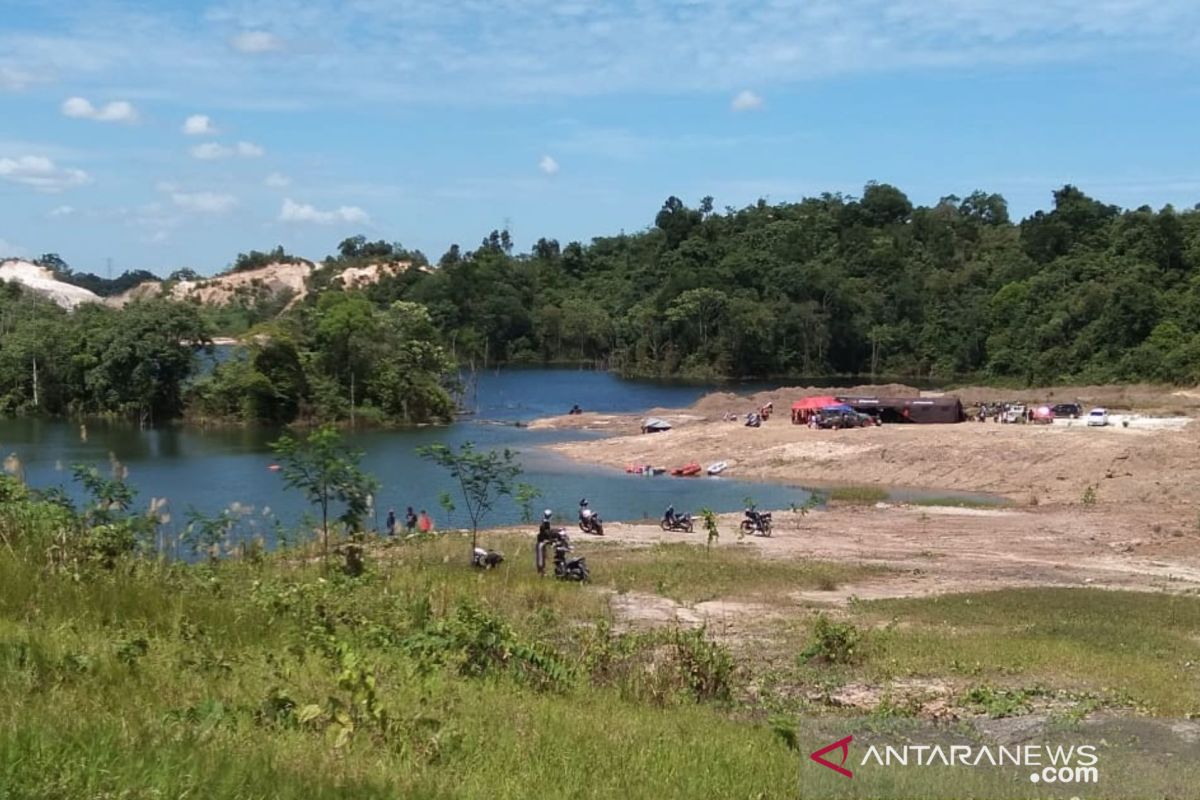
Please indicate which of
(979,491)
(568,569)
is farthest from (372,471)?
(568,569)

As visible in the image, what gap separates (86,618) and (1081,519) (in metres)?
35.2

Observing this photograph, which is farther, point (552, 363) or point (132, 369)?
point (552, 363)

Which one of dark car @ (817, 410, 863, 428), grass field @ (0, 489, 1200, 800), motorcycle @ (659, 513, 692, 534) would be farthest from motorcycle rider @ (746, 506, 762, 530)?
dark car @ (817, 410, 863, 428)

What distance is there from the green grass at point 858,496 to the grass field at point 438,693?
102 feet

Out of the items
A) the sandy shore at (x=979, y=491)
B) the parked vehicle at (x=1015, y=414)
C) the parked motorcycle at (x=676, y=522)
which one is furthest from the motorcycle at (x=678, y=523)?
the parked vehicle at (x=1015, y=414)

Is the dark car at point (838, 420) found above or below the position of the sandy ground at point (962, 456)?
above

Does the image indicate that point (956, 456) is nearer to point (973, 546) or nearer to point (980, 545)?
point (980, 545)

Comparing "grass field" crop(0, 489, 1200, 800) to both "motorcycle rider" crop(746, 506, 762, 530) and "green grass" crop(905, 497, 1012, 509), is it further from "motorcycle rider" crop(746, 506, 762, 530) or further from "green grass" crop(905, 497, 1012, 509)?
"green grass" crop(905, 497, 1012, 509)

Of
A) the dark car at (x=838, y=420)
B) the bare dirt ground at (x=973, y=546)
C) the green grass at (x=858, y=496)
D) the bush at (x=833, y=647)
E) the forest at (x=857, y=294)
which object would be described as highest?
the forest at (x=857, y=294)

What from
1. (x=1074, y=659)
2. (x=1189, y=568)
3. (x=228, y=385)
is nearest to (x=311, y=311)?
(x=228, y=385)

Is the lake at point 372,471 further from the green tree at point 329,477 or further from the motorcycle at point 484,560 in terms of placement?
the motorcycle at point 484,560

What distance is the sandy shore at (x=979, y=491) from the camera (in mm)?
26578

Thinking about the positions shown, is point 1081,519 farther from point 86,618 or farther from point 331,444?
point 86,618

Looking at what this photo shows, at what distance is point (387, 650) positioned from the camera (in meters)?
9.29
